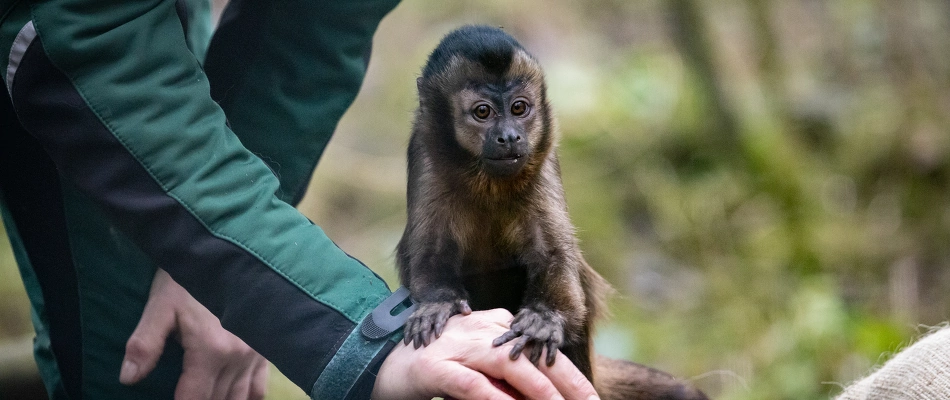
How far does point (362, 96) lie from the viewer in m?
4.84

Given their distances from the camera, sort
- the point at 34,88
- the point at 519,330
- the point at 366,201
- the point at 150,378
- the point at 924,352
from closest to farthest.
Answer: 1. the point at 34,88
2. the point at 519,330
3. the point at 150,378
4. the point at 924,352
5. the point at 366,201

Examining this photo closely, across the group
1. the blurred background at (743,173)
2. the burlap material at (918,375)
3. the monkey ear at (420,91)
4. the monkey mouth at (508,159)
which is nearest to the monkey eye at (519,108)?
the monkey mouth at (508,159)

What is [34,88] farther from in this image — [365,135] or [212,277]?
[365,135]

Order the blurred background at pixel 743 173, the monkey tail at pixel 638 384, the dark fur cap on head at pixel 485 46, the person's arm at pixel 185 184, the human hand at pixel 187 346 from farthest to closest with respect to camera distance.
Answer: the blurred background at pixel 743 173, the monkey tail at pixel 638 384, the dark fur cap on head at pixel 485 46, the human hand at pixel 187 346, the person's arm at pixel 185 184

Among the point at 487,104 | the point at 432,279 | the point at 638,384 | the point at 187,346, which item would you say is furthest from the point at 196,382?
the point at 638,384

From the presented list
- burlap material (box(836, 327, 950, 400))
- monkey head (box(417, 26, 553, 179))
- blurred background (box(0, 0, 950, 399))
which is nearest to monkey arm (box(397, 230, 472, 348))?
monkey head (box(417, 26, 553, 179))

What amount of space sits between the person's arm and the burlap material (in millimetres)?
1132

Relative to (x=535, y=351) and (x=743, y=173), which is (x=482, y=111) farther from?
(x=743, y=173)

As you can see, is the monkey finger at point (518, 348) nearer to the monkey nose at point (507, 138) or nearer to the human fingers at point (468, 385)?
the human fingers at point (468, 385)

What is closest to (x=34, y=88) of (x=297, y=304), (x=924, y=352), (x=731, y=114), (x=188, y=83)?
(x=188, y=83)

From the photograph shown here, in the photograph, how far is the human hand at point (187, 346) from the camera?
1.72 meters

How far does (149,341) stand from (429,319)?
57 cm

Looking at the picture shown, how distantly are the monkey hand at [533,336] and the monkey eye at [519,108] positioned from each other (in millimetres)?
510

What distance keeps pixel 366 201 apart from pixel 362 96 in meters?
0.63
